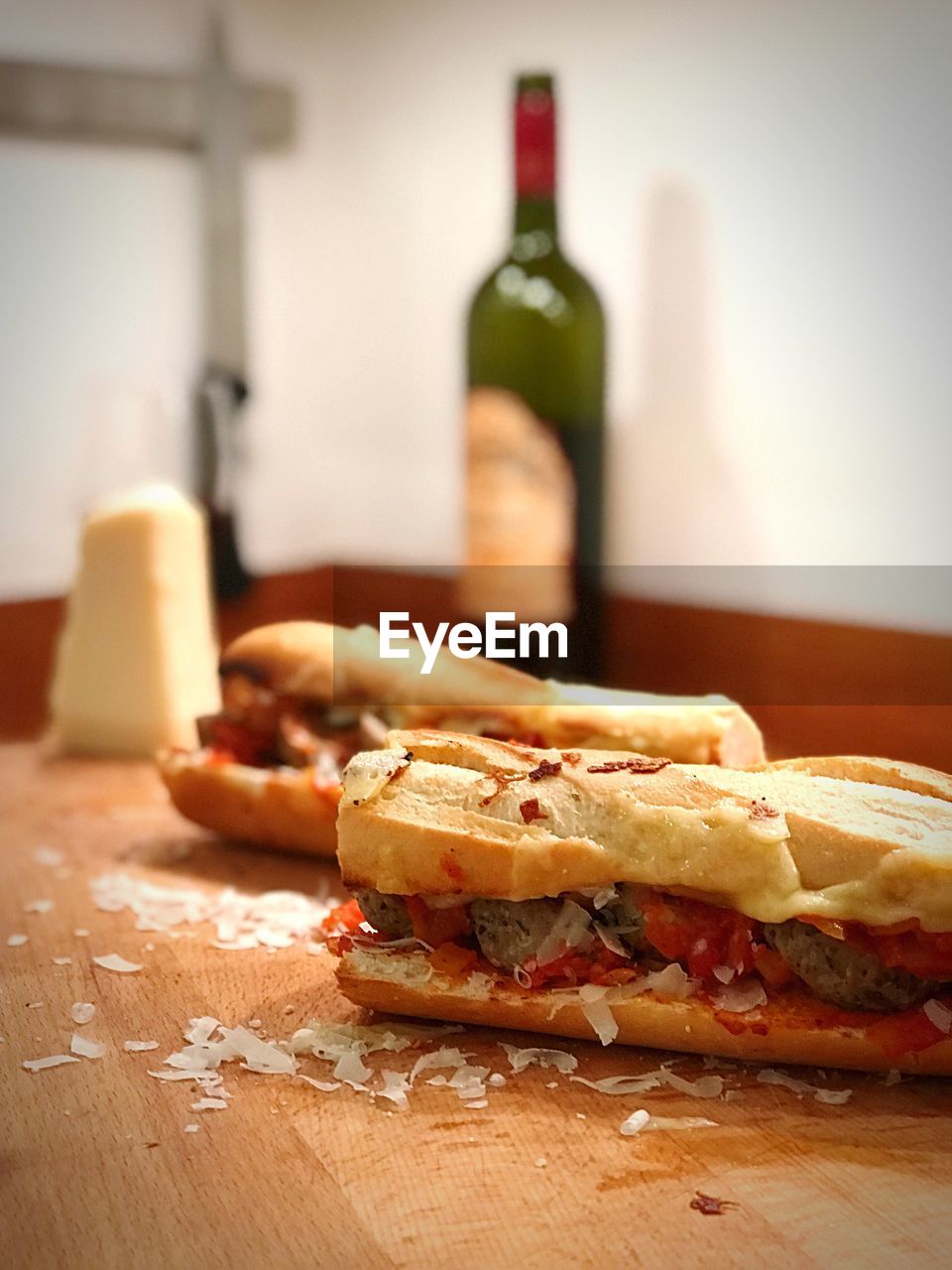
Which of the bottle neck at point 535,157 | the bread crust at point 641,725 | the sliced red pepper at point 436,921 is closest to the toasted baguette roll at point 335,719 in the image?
the bread crust at point 641,725

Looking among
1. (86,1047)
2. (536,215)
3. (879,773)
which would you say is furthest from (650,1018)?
(536,215)

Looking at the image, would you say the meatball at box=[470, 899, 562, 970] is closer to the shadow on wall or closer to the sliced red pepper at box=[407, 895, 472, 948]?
the sliced red pepper at box=[407, 895, 472, 948]

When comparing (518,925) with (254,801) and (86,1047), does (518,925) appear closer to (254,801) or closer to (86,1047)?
(86,1047)

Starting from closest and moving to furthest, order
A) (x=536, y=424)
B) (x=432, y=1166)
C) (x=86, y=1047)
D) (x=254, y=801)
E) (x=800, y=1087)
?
(x=432, y=1166) → (x=800, y=1087) → (x=86, y=1047) → (x=254, y=801) → (x=536, y=424)

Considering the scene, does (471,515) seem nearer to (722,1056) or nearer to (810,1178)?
(722,1056)

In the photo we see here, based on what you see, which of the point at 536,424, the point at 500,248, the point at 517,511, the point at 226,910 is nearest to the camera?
the point at 226,910

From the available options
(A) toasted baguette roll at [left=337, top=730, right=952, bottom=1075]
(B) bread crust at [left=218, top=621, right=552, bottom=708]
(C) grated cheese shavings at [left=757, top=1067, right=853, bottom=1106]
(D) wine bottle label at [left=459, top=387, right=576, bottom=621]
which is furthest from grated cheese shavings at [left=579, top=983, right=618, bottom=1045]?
(D) wine bottle label at [left=459, top=387, right=576, bottom=621]
